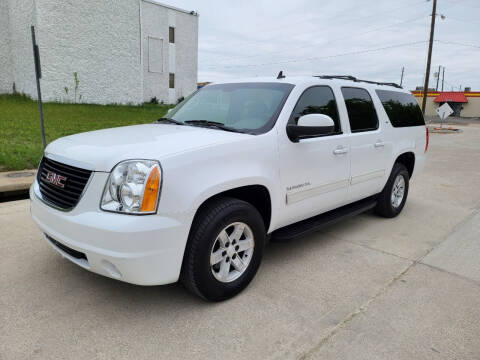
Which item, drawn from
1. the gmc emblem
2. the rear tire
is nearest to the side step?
the rear tire

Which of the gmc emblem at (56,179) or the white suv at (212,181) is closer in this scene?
the white suv at (212,181)

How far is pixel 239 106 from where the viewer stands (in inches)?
144

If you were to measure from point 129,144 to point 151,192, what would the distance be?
506 millimetres

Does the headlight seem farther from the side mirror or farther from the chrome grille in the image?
the side mirror

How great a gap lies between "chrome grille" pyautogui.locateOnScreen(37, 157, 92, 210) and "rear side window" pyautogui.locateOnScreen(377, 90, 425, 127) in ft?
12.3

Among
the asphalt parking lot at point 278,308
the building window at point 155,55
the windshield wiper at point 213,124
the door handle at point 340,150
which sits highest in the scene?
the building window at point 155,55

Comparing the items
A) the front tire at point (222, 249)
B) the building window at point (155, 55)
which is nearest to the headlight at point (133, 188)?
the front tire at point (222, 249)

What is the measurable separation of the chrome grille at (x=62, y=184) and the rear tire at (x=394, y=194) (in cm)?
389

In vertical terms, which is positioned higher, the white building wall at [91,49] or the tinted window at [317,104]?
the white building wall at [91,49]

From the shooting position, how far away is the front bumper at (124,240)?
2414 mm

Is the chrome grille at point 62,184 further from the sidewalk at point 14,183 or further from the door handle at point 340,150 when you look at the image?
the sidewalk at point 14,183

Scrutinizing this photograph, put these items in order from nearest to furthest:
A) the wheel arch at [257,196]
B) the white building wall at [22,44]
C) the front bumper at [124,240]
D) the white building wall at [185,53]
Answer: the front bumper at [124,240]
the wheel arch at [257,196]
the white building wall at [22,44]
the white building wall at [185,53]

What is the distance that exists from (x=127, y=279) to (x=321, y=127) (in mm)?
1962

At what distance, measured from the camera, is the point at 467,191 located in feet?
24.1
